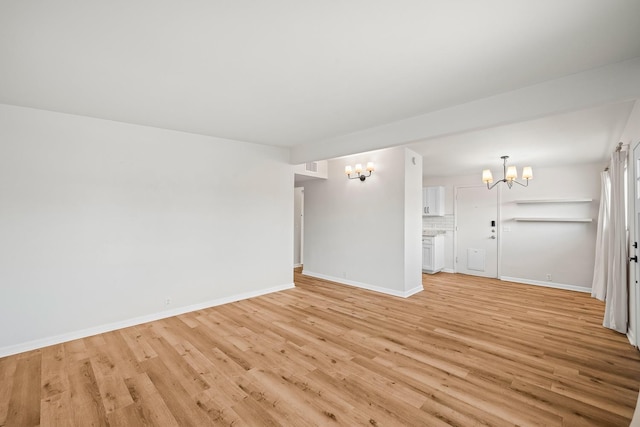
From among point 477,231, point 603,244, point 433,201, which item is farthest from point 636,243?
point 433,201

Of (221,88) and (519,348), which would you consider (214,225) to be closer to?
(221,88)

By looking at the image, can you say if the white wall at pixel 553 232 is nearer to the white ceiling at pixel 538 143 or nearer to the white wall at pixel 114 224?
the white ceiling at pixel 538 143

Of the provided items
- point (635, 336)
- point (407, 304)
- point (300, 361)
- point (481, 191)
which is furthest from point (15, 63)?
point (481, 191)

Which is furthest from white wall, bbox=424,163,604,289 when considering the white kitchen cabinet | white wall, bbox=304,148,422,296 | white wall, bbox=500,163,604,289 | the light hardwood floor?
white wall, bbox=304,148,422,296

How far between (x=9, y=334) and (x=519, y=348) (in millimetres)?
5360

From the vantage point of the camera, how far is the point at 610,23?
5.46ft

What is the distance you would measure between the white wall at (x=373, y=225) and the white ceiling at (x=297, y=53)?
6.31ft

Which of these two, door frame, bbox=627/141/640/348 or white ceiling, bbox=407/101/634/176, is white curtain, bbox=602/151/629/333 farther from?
white ceiling, bbox=407/101/634/176

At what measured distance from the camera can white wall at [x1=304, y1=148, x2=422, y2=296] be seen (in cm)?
482

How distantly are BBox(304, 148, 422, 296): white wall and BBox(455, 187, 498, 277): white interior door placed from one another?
2.34m

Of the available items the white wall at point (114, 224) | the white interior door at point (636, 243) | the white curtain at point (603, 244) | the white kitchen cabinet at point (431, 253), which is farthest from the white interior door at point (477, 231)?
the white wall at point (114, 224)

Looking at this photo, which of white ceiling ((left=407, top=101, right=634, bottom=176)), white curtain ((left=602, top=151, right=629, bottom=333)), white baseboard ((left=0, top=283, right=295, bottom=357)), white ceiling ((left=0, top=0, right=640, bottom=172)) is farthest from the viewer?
white curtain ((left=602, top=151, right=629, bottom=333))

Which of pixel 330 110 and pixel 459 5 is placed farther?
pixel 330 110

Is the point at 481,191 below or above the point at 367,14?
below
